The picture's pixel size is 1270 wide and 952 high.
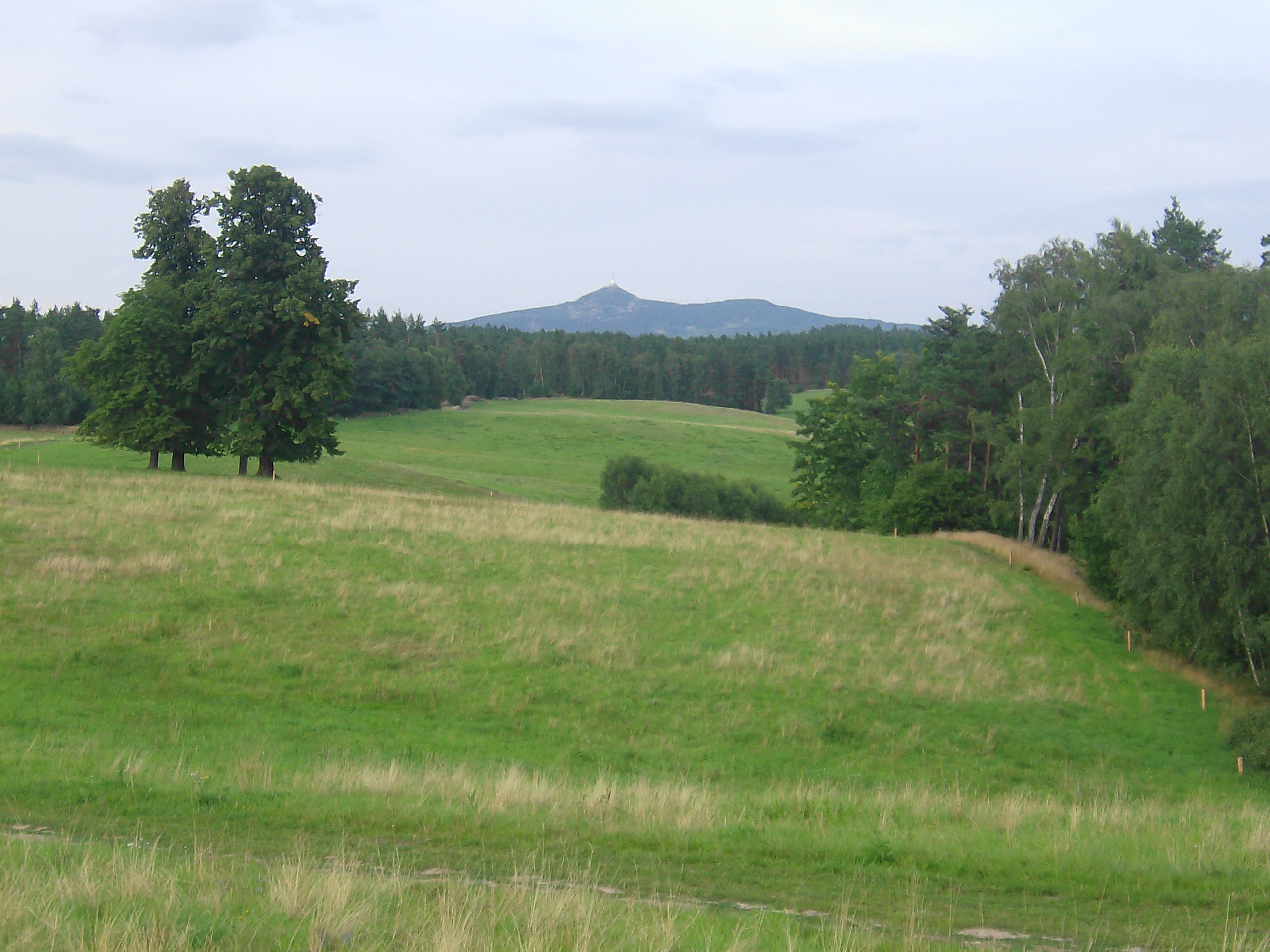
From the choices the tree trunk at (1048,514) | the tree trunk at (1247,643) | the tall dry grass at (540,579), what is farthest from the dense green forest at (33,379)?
the tree trunk at (1247,643)

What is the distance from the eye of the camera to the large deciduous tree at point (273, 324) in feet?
142

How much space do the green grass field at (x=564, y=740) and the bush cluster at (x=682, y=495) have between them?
1112 inches

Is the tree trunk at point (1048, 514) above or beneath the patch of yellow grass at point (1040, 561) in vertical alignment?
above

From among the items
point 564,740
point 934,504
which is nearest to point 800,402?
point 934,504

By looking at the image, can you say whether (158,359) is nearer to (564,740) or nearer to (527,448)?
(564,740)

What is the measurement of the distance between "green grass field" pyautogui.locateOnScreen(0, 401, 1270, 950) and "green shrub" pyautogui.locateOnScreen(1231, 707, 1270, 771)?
759 mm

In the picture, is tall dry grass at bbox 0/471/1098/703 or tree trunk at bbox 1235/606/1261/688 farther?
tree trunk at bbox 1235/606/1261/688

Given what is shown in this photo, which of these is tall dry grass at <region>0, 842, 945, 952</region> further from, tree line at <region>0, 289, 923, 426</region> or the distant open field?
the distant open field

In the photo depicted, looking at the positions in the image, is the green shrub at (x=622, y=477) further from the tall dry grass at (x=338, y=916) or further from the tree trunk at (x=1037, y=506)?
the tall dry grass at (x=338, y=916)

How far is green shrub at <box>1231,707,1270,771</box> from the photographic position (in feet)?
71.3

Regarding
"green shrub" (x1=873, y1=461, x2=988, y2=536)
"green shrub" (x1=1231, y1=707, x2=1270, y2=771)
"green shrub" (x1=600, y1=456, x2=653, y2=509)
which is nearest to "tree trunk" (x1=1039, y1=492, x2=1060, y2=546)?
"green shrub" (x1=873, y1=461, x2=988, y2=536)

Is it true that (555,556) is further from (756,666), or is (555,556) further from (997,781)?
(997,781)

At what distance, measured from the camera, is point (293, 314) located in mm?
42812

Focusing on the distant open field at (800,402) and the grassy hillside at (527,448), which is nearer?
the grassy hillside at (527,448)
